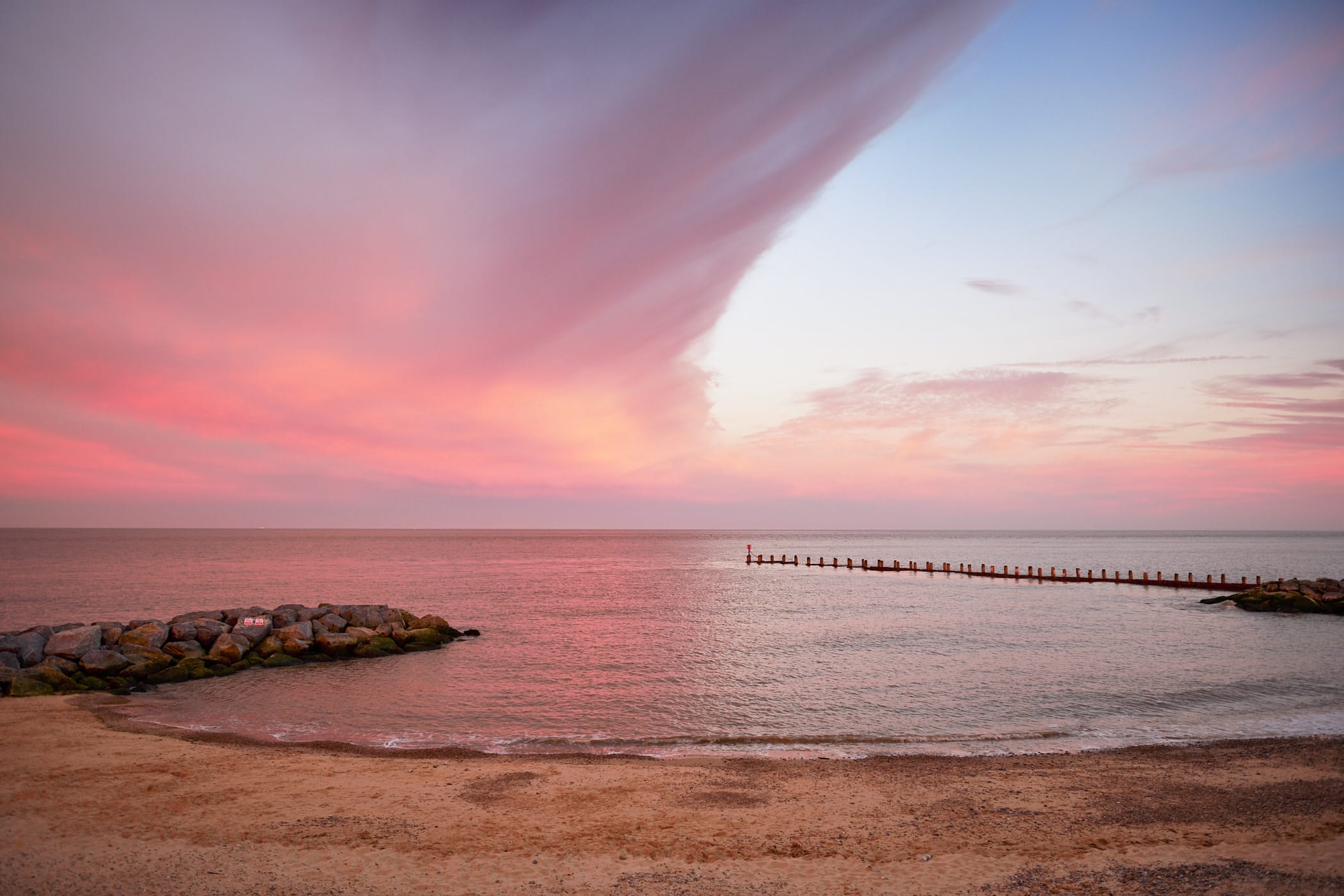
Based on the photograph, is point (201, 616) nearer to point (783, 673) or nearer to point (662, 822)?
point (783, 673)

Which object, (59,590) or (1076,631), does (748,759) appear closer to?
(1076,631)

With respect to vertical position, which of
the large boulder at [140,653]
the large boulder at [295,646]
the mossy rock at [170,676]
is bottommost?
the mossy rock at [170,676]

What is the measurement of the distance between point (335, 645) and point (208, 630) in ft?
14.9

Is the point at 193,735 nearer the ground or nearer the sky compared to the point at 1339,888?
nearer the ground

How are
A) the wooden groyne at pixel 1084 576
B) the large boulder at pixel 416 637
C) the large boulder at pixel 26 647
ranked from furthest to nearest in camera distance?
the wooden groyne at pixel 1084 576, the large boulder at pixel 416 637, the large boulder at pixel 26 647

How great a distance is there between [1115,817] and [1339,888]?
9.63 feet

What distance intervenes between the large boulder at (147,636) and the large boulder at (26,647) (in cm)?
221

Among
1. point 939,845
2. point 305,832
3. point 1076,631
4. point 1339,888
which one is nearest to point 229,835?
point 305,832

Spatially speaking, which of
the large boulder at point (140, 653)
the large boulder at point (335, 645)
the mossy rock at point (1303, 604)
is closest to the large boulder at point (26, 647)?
the large boulder at point (140, 653)

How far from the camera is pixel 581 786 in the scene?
518 inches

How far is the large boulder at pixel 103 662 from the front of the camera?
943 inches

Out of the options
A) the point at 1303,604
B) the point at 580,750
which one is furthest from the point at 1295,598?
the point at 580,750

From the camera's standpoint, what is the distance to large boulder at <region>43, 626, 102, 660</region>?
80.0 feet

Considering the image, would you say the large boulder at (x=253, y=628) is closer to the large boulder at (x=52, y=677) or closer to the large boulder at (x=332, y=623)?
the large boulder at (x=332, y=623)
